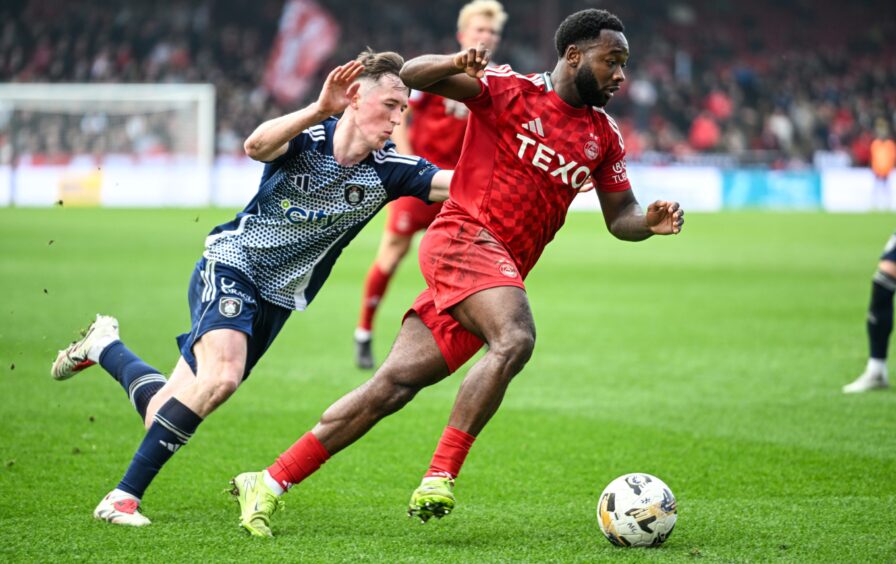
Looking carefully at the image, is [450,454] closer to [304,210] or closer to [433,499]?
[433,499]

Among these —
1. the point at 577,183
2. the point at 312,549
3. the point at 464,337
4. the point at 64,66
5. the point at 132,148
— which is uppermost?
the point at 64,66

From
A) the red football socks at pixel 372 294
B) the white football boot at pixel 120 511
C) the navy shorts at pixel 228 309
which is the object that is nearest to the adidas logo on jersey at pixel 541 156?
the navy shorts at pixel 228 309

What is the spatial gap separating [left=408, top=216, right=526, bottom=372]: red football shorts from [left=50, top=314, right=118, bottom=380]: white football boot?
195cm

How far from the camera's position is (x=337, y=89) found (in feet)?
16.8

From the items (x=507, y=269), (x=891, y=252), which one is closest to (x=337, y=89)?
(x=507, y=269)

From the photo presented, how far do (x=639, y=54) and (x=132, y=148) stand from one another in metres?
18.3

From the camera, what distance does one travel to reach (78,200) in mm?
31297

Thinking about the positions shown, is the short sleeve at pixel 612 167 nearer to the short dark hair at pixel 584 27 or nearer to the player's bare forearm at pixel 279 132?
the short dark hair at pixel 584 27

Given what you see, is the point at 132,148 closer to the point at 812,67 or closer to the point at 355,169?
the point at 812,67

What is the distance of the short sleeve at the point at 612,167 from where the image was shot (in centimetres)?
552

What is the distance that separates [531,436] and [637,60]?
36004 mm

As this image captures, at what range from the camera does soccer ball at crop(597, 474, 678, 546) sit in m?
4.90

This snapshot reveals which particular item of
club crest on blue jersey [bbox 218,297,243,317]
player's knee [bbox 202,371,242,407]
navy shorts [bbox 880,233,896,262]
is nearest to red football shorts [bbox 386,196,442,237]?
navy shorts [bbox 880,233,896,262]

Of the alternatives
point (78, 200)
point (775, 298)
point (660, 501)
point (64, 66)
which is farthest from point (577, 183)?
point (64, 66)
